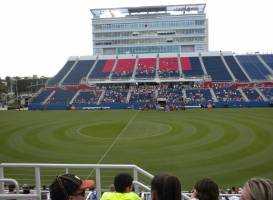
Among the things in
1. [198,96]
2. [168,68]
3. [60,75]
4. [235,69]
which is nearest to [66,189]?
[198,96]

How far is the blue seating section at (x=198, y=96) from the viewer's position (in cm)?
6019

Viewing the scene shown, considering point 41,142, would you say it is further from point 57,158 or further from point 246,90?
point 246,90

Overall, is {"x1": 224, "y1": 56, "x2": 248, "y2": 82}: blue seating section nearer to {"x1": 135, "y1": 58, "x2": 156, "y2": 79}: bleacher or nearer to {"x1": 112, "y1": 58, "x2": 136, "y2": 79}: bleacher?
{"x1": 135, "y1": 58, "x2": 156, "y2": 79}: bleacher

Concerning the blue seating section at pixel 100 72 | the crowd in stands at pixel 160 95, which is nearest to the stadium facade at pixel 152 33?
the blue seating section at pixel 100 72

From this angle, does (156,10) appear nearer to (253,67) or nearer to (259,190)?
(253,67)

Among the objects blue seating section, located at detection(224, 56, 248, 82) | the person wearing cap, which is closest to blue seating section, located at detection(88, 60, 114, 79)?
blue seating section, located at detection(224, 56, 248, 82)

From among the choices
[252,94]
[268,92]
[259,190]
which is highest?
[259,190]

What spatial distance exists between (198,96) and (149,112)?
1440 centimetres

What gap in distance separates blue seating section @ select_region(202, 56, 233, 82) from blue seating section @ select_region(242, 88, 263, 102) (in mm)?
6643

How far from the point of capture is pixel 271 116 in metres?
42.7

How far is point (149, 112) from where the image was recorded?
51.8 metres

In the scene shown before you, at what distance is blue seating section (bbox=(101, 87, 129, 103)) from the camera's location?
64000 mm

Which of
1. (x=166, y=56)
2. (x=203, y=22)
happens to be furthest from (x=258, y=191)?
(x=203, y=22)

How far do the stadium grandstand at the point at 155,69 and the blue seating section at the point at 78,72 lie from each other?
22 cm
